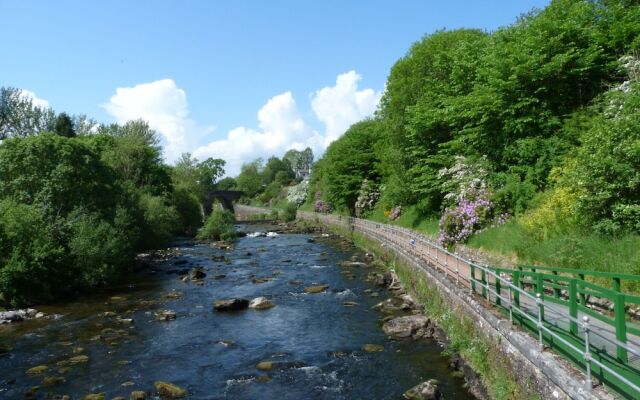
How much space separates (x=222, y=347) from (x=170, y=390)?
3.82m

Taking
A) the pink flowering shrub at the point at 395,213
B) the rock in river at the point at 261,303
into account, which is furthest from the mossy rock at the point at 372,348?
the pink flowering shrub at the point at 395,213

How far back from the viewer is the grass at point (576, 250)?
13.2 metres

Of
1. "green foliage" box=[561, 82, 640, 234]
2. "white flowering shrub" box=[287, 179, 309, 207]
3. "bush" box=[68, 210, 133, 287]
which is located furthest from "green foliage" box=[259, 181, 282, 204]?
"green foliage" box=[561, 82, 640, 234]

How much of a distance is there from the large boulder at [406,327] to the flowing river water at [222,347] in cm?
41

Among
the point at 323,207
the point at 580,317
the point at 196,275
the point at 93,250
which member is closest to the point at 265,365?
the point at 580,317

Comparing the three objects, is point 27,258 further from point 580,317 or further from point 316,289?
point 580,317

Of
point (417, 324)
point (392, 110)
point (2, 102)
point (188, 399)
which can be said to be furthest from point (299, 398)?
point (2, 102)

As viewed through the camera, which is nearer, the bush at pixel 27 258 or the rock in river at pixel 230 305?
the rock in river at pixel 230 305

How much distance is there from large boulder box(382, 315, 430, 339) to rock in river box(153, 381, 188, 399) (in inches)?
289

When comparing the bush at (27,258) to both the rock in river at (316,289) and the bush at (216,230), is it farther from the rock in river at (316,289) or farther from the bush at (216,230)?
→ the bush at (216,230)

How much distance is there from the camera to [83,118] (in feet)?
265

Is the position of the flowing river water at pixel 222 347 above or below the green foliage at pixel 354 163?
below

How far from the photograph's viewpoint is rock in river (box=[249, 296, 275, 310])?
21633 millimetres

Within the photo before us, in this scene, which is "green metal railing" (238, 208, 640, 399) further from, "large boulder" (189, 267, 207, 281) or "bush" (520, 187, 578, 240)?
"large boulder" (189, 267, 207, 281)
